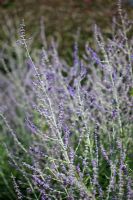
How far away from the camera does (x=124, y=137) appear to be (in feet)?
10.0

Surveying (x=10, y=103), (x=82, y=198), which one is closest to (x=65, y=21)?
(x=10, y=103)

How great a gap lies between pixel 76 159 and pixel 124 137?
0.40 metres

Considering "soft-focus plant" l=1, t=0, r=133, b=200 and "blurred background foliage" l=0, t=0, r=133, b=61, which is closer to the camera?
"soft-focus plant" l=1, t=0, r=133, b=200

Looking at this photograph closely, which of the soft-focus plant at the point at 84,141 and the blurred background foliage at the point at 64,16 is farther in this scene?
the blurred background foliage at the point at 64,16

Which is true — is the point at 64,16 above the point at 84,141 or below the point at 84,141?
above

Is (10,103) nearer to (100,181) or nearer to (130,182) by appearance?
(100,181)

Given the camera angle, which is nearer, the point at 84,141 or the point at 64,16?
the point at 84,141

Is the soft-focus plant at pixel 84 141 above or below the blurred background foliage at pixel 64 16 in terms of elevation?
below

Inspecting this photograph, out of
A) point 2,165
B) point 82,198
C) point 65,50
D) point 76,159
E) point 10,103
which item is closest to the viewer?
point 82,198

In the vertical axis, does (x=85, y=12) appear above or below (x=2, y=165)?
above

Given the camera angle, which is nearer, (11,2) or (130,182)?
(130,182)

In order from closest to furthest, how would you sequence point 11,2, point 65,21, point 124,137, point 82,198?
point 82,198 → point 124,137 → point 65,21 → point 11,2

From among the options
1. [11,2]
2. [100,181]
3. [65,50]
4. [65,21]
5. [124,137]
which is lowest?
[100,181]

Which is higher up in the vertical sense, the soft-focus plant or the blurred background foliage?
the blurred background foliage
